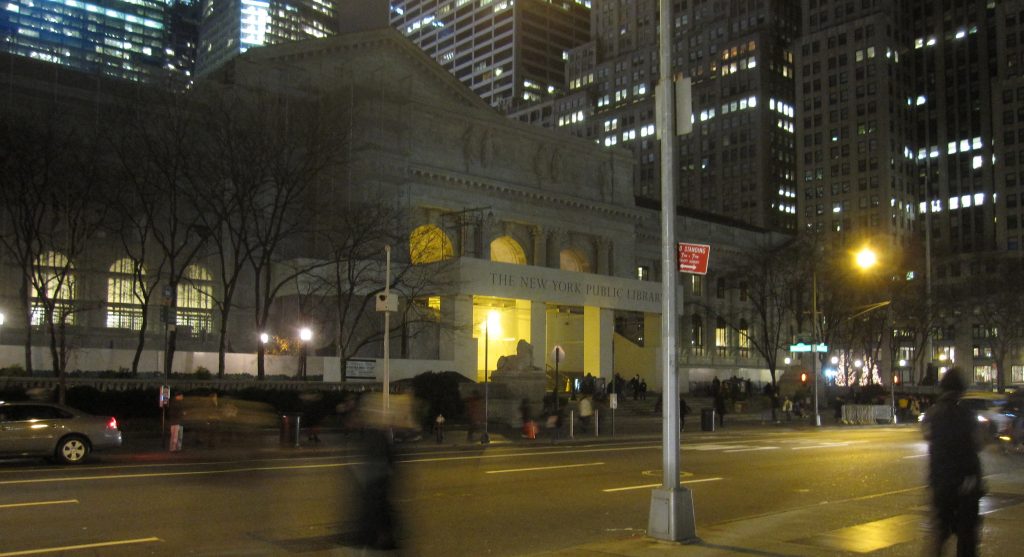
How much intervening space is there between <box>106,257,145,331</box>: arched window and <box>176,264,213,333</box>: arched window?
2326mm

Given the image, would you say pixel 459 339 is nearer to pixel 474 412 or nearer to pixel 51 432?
pixel 474 412

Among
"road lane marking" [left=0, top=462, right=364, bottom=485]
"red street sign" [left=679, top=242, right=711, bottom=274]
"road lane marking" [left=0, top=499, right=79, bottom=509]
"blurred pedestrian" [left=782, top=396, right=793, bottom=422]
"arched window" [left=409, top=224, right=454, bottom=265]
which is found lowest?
"blurred pedestrian" [left=782, top=396, right=793, bottom=422]

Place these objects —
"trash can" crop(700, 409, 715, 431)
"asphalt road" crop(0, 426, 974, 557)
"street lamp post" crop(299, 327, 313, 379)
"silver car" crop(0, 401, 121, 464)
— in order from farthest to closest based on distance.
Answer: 1. "trash can" crop(700, 409, 715, 431)
2. "street lamp post" crop(299, 327, 313, 379)
3. "silver car" crop(0, 401, 121, 464)
4. "asphalt road" crop(0, 426, 974, 557)

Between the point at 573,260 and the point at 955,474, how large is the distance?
6336cm

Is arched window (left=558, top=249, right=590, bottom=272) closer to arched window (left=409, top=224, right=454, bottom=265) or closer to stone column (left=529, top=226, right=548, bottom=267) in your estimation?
stone column (left=529, top=226, right=548, bottom=267)

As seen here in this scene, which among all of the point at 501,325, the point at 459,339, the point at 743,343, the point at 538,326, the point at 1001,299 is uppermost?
the point at 1001,299

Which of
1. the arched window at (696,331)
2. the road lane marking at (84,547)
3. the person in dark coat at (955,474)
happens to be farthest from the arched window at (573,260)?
the person in dark coat at (955,474)

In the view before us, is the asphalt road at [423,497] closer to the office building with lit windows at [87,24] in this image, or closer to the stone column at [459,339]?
the stone column at [459,339]

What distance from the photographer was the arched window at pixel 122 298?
4788 cm

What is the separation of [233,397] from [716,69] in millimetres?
136056

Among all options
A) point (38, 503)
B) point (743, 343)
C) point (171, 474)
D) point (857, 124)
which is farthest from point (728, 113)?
point (38, 503)

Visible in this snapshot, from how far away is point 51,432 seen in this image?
19609 millimetres

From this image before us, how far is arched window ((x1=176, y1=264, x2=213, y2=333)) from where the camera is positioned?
165ft

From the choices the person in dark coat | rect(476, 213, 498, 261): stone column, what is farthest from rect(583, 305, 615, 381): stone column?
the person in dark coat
